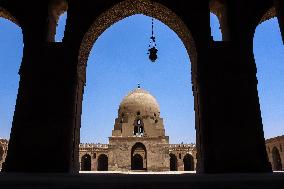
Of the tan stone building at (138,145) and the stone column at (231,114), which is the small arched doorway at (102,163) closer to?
the tan stone building at (138,145)

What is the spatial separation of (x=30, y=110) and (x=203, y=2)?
841 cm

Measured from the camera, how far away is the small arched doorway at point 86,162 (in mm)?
44634

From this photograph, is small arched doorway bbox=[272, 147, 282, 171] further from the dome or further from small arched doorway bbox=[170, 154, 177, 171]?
the dome

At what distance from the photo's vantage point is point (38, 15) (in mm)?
12016

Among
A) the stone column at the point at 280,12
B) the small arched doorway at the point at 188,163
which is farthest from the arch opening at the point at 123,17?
the small arched doorway at the point at 188,163

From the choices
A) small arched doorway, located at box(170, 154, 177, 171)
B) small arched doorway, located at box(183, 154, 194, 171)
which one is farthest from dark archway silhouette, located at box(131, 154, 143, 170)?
small arched doorway, located at box(183, 154, 194, 171)

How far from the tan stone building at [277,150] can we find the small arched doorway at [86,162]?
26619 mm

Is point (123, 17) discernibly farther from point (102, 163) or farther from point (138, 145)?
point (102, 163)

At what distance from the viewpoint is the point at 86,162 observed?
153 feet

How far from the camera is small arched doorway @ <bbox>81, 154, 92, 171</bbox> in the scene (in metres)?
44.6

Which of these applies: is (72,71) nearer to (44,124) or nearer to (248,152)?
(44,124)

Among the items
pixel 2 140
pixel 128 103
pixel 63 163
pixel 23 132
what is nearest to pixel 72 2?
pixel 23 132

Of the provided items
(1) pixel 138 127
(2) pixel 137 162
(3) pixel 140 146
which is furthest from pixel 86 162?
(3) pixel 140 146

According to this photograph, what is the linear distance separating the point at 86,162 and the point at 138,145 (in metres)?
14.5
